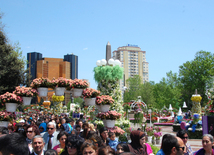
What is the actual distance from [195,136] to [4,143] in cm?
1500

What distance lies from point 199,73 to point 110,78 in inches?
1594

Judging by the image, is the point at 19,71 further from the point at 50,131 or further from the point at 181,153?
the point at 181,153

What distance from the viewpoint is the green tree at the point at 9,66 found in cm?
1374

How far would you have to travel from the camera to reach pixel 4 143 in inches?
77.6

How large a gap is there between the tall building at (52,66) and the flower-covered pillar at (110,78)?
8415 cm

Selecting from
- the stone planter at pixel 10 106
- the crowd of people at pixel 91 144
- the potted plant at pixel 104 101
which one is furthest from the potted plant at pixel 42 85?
the crowd of people at pixel 91 144

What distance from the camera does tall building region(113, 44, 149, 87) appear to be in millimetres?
108375

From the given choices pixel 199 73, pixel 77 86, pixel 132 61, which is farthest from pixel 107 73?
pixel 132 61

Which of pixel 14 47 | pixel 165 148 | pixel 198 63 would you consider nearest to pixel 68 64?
pixel 198 63

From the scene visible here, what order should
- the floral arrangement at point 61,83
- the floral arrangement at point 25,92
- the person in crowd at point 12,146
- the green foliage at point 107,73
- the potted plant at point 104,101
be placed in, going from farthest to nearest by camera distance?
the green foliage at point 107,73 → the potted plant at point 104,101 → the floral arrangement at point 61,83 → the floral arrangement at point 25,92 → the person in crowd at point 12,146

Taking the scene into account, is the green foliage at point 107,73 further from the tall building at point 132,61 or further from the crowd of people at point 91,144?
the tall building at point 132,61

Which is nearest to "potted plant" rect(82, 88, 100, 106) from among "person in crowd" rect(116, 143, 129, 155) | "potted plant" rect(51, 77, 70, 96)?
"potted plant" rect(51, 77, 70, 96)

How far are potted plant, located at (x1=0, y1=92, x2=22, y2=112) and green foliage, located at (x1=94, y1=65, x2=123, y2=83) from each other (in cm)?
438

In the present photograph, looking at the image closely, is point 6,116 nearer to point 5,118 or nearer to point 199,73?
point 5,118
